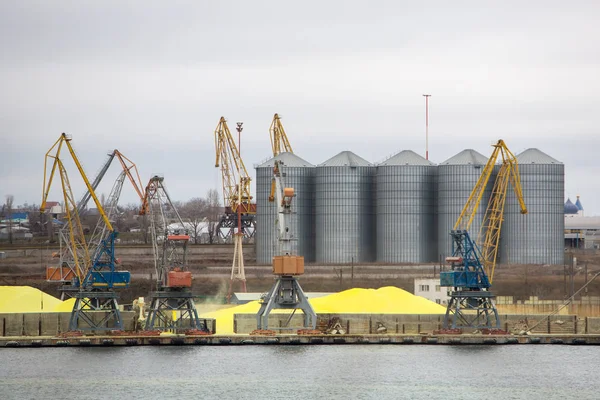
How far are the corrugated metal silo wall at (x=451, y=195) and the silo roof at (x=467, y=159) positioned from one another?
138 centimetres

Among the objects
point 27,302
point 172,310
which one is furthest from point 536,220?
point 27,302

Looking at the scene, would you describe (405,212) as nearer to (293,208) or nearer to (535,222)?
(293,208)

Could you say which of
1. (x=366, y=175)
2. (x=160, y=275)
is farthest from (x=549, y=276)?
(x=160, y=275)

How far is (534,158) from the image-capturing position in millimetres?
192500

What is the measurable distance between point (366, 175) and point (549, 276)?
99.7 feet

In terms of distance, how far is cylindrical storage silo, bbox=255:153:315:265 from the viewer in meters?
194

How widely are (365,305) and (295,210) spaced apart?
2181 inches

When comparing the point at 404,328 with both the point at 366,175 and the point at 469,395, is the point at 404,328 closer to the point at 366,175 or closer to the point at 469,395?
the point at 469,395

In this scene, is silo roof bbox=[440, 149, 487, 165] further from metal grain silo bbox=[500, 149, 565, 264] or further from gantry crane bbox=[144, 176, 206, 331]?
gantry crane bbox=[144, 176, 206, 331]

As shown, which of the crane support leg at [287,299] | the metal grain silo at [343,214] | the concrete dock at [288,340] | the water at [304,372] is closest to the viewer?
the water at [304,372]

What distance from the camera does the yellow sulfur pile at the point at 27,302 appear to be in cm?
14375

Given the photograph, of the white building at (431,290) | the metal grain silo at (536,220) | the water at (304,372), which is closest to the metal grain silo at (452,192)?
the metal grain silo at (536,220)

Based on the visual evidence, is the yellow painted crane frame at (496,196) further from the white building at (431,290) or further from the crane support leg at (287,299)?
the crane support leg at (287,299)

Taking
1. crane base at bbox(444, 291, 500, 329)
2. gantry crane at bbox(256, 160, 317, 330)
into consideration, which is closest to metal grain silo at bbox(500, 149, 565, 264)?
crane base at bbox(444, 291, 500, 329)
